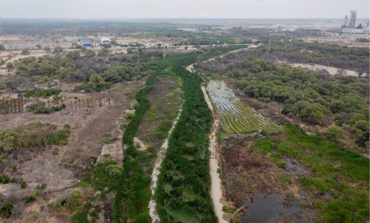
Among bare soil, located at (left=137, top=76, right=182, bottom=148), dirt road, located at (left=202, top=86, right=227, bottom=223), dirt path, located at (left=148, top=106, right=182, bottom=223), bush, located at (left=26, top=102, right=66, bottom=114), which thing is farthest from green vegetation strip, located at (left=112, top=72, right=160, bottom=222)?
bush, located at (left=26, top=102, right=66, bottom=114)

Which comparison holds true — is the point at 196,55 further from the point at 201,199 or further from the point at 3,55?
the point at 201,199

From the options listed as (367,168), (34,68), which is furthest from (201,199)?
(34,68)

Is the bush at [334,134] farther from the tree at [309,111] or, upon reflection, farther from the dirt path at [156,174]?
the dirt path at [156,174]

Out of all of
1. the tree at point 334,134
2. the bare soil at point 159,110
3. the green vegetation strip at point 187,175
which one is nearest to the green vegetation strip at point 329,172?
the tree at point 334,134

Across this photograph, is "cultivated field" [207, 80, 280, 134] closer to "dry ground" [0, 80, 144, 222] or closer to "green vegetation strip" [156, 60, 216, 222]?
"green vegetation strip" [156, 60, 216, 222]

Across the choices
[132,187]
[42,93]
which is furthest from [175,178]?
[42,93]

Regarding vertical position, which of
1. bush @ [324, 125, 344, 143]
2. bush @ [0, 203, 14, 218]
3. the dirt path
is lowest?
bush @ [0, 203, 14, 218]

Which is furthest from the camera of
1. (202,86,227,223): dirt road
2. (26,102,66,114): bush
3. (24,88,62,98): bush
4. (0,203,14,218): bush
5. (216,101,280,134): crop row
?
(24,88,62,98): bush
